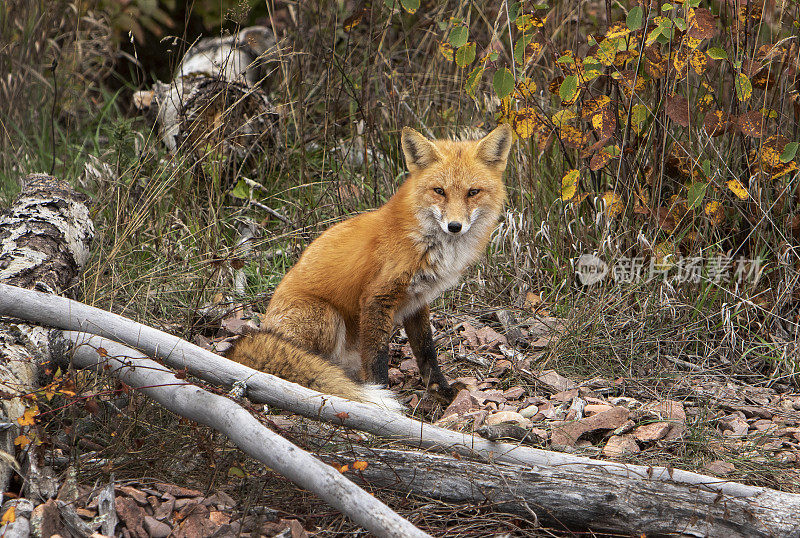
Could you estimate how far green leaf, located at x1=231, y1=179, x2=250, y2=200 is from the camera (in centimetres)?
605

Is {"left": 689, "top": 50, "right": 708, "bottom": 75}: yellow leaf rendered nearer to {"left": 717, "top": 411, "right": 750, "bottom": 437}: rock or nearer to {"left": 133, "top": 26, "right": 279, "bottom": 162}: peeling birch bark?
{"left": 717, "top": 411, "right": 750, "bottom": 437}: rock

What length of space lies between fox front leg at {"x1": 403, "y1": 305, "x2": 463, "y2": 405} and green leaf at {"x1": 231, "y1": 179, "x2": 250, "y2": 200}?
2.47 metres

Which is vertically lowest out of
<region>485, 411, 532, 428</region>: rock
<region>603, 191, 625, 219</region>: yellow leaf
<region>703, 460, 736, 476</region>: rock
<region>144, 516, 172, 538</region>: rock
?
<region>703, 460, 736, 476</region>: rock

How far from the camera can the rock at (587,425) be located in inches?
133

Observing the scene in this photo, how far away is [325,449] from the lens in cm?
280

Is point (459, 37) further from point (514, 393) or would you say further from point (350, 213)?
point (514, 393)

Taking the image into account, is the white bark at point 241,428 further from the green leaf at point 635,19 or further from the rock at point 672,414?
the green leaf at point 635,19

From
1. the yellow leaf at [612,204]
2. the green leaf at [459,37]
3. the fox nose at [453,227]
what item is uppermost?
the green leaf at [459,37]

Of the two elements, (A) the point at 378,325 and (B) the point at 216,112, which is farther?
(B) the point at 216,112

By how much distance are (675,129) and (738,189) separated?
2.20ft

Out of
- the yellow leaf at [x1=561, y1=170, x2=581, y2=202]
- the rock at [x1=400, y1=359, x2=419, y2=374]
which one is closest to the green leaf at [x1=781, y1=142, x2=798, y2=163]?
the yellow leaf at [x1=561, y1=170, x2=581, y2=202]

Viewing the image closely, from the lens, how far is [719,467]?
3.12 metres

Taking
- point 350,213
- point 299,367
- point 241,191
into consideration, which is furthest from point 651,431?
point 241,191

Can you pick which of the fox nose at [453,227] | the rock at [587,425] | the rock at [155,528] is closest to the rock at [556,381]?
the rock at [587,425]
